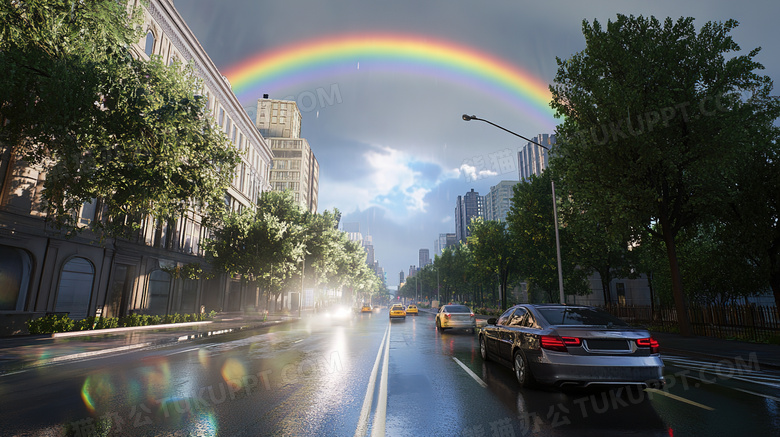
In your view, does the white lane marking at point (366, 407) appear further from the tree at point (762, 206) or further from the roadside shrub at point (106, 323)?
the tree at point (762, 206)

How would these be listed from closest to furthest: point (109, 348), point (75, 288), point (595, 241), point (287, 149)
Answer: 1. point (109, 348)
2. point (75, 288)
3. point (595, 241)
4. point (287, 149)

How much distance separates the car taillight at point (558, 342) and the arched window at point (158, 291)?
30037 mm

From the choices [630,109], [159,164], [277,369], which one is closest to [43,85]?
[159,164]

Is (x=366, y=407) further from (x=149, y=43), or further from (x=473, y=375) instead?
(x=149, y=43)

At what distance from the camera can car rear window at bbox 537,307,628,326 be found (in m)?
6.68

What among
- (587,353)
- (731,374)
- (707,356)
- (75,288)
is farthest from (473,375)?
(75,288)

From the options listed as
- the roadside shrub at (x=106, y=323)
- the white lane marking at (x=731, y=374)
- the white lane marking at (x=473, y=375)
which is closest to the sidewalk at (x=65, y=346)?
the roadside shrub at (x=106, y=323)

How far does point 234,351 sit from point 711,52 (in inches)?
829

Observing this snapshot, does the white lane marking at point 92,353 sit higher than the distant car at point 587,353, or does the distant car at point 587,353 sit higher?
the distant car at point 587,353

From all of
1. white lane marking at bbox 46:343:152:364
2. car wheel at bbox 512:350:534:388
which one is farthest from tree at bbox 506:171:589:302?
white lane marking at bbox 46:343:152:364

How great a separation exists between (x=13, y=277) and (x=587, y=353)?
23.2 m

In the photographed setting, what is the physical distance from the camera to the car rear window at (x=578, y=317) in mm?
6676

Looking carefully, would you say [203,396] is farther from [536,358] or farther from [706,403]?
[706,403]

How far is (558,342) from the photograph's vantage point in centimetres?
609
